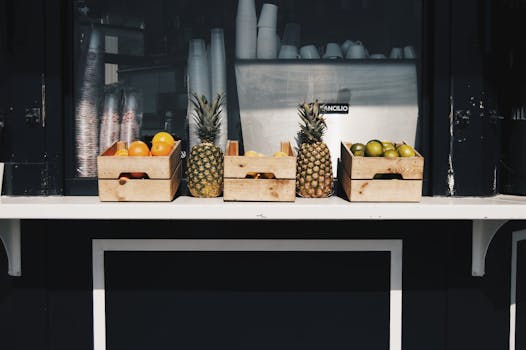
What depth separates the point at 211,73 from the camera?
359cm

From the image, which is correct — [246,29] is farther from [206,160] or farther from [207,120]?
[206,160]

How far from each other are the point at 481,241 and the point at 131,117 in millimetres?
1767

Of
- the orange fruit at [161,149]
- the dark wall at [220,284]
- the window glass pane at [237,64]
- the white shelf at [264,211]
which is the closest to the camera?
the white shelf at [264,211]

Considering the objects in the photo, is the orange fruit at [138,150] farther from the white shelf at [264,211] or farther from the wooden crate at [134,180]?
the white shelf at [264,211]

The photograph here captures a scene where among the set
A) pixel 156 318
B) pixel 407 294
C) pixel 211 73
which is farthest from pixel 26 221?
pixel 407 294

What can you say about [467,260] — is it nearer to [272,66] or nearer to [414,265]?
[414,265]

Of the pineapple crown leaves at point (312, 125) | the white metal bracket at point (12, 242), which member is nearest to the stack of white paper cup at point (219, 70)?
the pineapple crown leaves at point (312, 125)

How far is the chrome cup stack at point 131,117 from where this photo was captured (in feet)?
11.7

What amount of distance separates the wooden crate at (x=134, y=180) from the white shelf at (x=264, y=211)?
0.04 m

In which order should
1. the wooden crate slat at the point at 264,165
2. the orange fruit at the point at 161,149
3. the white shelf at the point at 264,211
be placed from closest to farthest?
1. the white shelf at the point at 264,211
2. the wooden crate slat at the point at 264,165
3. the orange fruit at the point at 161,149

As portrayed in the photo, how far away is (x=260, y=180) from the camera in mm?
3184

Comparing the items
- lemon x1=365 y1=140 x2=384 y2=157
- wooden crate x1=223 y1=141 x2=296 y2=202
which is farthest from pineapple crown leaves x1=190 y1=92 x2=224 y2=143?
lemon x1=365 y1=140 x2=384 y2=157

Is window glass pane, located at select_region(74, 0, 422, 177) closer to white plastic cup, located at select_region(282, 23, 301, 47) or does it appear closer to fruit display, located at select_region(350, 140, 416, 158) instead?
white plastic cup, located at select_region(282, 23, 301, 47)

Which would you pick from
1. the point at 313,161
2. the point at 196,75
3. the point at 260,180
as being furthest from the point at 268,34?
the point at 260,180
